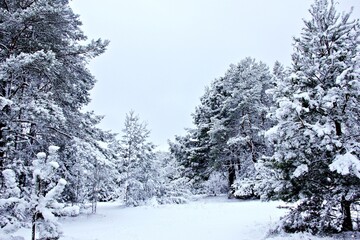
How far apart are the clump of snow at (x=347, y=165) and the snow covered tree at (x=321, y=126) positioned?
0.06 meters

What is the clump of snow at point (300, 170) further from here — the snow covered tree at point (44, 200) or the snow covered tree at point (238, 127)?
the snow covered tree at point (238, 127)

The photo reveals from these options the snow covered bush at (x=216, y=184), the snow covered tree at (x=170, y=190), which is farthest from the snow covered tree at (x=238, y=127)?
the snow covered tree at (x=170, y=190)

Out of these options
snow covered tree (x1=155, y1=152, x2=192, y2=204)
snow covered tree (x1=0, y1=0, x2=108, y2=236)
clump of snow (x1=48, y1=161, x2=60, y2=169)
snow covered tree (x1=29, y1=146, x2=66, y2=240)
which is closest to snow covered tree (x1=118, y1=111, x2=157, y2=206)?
snow covered tree (x1=155, y1=152, x2=192, y2=204)

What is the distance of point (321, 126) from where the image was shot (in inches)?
293

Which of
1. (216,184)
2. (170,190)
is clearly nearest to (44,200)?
(170,190)

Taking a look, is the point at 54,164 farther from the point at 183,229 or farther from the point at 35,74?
the point at 35,74

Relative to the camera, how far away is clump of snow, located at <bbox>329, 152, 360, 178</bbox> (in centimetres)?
631

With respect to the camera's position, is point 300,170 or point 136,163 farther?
point 136,163

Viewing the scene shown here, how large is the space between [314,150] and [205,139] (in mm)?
18483

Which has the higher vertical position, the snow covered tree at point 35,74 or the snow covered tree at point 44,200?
the snow covered tree at point 35,74

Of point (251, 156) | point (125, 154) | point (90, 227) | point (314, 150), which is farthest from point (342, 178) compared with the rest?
point (125, 154)

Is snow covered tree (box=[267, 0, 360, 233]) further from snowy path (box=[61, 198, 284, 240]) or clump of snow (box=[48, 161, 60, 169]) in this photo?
clump of snow (box=[48, 161, 60, 169])

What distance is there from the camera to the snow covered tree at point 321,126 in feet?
23.8

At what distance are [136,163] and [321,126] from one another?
16.7 m
